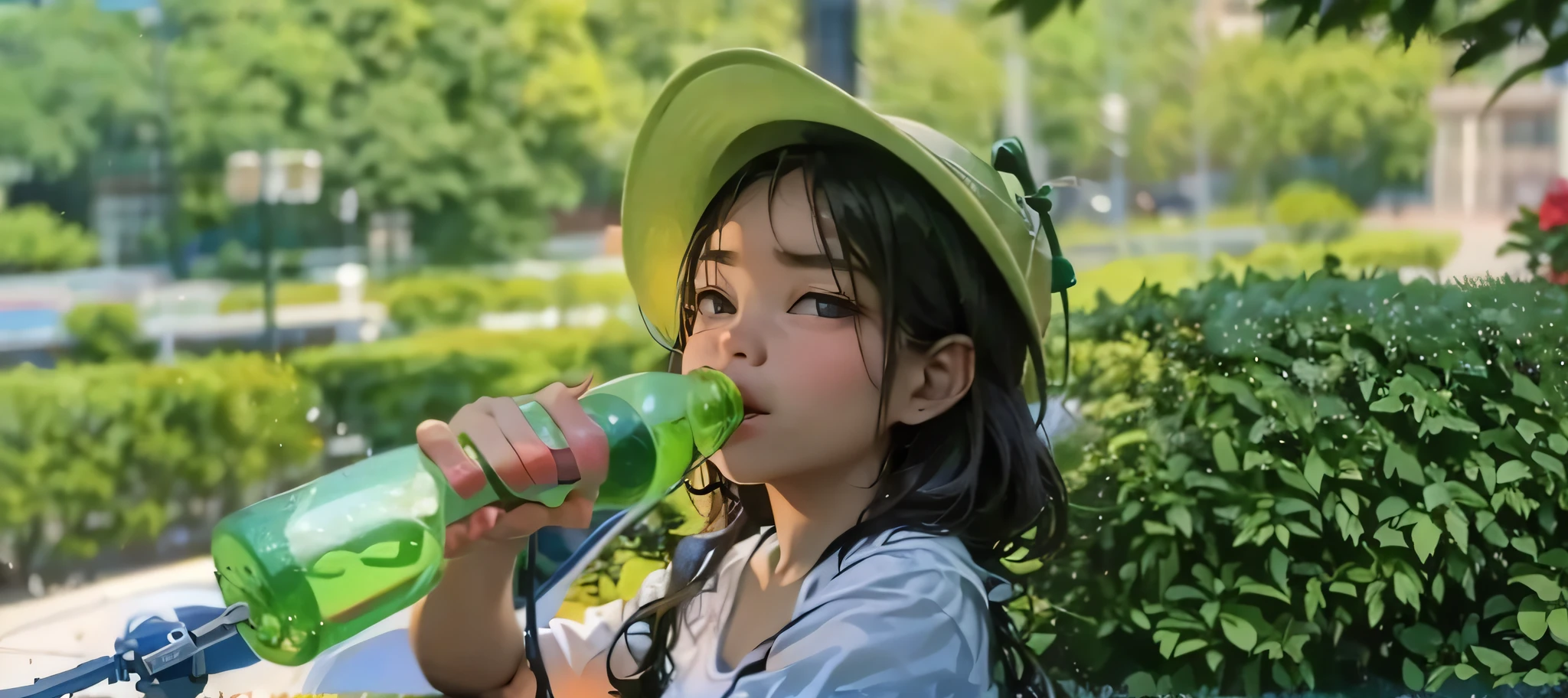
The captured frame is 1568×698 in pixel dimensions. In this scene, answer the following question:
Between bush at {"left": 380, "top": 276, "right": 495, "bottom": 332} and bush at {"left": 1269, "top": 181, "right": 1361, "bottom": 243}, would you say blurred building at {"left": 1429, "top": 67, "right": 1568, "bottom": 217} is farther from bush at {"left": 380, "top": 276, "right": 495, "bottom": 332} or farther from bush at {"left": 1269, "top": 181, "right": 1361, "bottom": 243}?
bush at {"left": 380, "top": 276, "right": 495, "bottom": 332}

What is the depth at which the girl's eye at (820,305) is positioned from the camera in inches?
44.8

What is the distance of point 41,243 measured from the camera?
12.8 feet

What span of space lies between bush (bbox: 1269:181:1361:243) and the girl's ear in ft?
6.78

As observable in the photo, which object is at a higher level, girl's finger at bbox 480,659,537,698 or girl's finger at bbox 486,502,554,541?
girl's finger at bbox 486,502,554,541

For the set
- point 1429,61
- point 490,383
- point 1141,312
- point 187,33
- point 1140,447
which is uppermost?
point 187,33

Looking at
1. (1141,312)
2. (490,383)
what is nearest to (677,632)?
(1141,312)

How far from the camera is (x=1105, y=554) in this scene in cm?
181

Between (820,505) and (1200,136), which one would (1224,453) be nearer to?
(820,505)

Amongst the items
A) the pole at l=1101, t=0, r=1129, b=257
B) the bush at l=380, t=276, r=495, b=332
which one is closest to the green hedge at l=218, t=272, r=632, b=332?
the bush at l=380, t=276, r=495, b=332

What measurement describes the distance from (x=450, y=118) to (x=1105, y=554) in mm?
3779

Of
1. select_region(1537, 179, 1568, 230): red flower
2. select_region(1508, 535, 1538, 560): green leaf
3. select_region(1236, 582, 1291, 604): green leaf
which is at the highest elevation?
select_region(1537, 179, 1568, 230): red flower

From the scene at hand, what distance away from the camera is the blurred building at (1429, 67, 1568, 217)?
8.07ft

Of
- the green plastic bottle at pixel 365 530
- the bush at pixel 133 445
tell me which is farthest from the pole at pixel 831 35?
the green plastic bottle at pixel 365 530

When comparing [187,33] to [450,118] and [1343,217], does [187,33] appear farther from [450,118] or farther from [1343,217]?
[1343,217]
